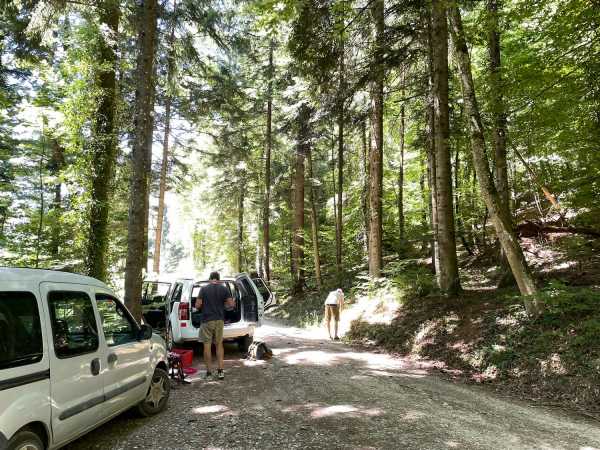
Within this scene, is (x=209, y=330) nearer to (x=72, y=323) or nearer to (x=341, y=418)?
(x=341, y=418)

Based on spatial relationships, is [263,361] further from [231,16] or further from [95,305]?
[231,16]

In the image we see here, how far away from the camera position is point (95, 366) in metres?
4.26

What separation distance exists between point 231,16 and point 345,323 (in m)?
10.7

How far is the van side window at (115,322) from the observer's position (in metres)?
4.70

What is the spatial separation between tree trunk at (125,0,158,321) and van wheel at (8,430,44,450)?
Result: 16.4 ft

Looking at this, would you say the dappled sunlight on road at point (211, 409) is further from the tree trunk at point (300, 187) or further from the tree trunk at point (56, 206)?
the tree trunk at point (300, 187)

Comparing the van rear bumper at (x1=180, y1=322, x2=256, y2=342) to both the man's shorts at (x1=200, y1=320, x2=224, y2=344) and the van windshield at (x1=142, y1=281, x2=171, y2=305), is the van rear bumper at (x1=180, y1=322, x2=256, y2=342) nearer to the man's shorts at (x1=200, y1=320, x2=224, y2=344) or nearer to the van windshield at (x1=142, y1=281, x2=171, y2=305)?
the man's shorts at (x1=200, y1=320, x2=224, y2=344)

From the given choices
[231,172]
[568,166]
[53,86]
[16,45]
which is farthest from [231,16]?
[231,172]

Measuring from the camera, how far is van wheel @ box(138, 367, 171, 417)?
534 centimetres

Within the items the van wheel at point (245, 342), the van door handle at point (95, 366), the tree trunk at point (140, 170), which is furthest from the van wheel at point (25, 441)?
the van wheel at point (245, 342)

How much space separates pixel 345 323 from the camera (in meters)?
14.3

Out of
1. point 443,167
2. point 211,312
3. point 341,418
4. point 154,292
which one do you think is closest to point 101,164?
point 154,292

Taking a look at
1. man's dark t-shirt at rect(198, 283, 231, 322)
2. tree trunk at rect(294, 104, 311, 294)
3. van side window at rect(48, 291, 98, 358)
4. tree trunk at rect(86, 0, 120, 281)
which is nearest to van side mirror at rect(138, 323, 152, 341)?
van side window at rect(48, 291, 98, 358)

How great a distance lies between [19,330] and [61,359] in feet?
1.78
